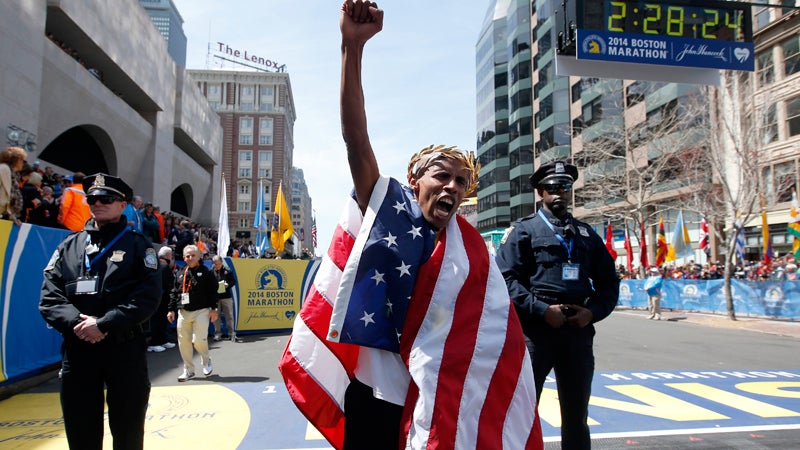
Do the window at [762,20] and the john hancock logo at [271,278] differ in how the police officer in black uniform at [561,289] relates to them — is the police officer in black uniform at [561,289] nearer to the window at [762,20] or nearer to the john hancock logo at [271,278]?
the john hancock logo at [271,278]

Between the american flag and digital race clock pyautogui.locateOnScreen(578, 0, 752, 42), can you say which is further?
digital race clock pyautogui.locateOnScreen(578, 0, 752, 42)

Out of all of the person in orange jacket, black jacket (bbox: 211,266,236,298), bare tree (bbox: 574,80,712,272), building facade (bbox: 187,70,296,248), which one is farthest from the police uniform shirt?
building facade (bbox: 187,70,296,248)

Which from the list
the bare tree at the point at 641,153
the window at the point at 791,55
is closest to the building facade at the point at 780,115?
the window at the point at 791,55

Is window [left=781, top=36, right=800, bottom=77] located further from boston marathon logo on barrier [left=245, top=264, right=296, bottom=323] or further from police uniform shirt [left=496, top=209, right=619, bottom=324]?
police uniform shirt [left=496, top=209, right=619, bottom=324]

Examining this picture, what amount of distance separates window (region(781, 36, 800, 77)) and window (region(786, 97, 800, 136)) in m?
1.87

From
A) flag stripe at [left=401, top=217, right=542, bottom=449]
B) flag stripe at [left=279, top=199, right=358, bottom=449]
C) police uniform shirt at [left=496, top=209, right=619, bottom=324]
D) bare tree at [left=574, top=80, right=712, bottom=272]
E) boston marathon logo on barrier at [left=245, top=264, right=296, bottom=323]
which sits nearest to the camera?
flag stripe at [left=401, top=217, right=542, bottom=449]

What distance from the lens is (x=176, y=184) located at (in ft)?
107

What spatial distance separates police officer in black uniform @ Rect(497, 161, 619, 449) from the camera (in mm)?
3006

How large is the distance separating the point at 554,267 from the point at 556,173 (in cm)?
66

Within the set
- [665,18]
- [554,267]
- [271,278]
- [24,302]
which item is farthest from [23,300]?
[665,18]

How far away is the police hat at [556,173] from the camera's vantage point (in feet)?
11.0

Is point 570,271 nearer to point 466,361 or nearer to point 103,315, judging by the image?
point 466,361

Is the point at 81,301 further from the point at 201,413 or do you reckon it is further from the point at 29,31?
the point at 29,31

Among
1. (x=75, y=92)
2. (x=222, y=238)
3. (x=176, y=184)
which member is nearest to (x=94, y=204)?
(x=222, y=238)
